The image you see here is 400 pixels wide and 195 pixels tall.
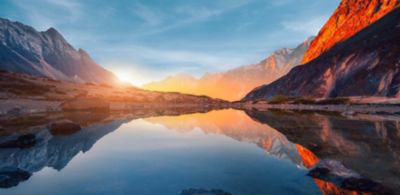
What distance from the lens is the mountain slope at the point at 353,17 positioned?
156250mm

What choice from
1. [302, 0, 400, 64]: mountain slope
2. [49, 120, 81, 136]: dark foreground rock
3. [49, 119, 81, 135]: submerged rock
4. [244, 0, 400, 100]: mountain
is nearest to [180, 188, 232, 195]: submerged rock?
[49, 120, 81, 136]: dark foreground rock

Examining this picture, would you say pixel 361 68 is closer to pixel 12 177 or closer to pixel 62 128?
pixel 62 128

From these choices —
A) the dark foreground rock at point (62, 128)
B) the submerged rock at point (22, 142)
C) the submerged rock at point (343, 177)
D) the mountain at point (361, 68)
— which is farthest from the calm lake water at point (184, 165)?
the mountain at point (361, 68)

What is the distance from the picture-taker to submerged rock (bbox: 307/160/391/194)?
1103 cm

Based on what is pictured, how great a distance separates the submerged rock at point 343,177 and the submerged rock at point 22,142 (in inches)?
886

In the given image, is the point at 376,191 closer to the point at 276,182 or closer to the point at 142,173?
the point at 276,182

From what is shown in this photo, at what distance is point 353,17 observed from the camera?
580 feet

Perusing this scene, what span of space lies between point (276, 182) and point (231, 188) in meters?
2.56

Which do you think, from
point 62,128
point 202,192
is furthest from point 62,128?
point 202,192

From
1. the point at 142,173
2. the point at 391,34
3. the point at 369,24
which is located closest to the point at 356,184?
the point at 142,173

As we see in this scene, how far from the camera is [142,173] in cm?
1438

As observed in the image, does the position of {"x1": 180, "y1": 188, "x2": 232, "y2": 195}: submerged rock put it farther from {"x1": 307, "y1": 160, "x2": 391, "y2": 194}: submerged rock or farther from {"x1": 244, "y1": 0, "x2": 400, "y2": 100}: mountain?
{"x1": 244, "y1": 0, "x2": 400, "y2": 100}: mountain

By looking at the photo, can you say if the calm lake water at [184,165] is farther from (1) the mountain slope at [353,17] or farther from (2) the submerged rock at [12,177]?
(1) the mountain slope at [353,17]

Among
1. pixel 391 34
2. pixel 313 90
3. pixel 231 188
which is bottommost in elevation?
pixel 231 188
